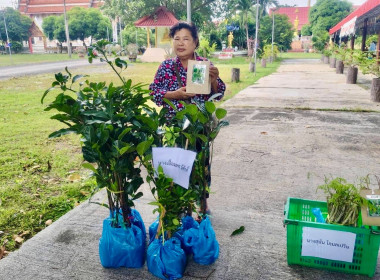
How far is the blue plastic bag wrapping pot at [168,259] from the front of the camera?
2152mm

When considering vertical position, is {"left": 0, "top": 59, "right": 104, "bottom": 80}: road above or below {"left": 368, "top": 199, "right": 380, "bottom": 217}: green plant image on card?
above

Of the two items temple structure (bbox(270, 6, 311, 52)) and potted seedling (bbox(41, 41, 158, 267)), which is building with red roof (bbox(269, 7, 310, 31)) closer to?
temple structure (bbox(270, 6, 311, 52))

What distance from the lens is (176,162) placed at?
2104mm

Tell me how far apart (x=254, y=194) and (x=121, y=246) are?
1591 millimetres

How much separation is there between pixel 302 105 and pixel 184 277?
22.1 feet

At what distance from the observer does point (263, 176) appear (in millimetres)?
3867

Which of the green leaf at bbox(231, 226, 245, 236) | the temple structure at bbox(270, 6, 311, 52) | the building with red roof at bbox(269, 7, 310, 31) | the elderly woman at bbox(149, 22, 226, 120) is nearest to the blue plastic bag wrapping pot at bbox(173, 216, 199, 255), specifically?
the green leaf at bbox(231, 226, 245, 236)

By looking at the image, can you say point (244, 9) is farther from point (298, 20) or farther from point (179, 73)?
point (179, 73)

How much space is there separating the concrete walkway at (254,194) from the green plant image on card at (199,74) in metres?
1.19

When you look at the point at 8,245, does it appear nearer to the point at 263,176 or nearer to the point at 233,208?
the point at 233,208

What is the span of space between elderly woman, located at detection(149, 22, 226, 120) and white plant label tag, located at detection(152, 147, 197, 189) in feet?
1.96

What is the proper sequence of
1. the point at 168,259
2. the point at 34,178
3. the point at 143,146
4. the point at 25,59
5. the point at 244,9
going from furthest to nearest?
1. the point at 244,9
2. the point at 25,59
3. the point at 34,178
4. the point at 168,259
5. the point at 143,146

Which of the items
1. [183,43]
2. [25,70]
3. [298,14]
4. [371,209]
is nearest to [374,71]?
[183,43]

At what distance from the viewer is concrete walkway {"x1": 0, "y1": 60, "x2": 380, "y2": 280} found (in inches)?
90.7
